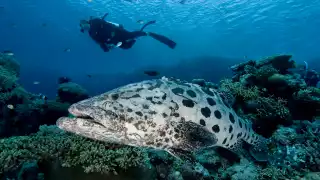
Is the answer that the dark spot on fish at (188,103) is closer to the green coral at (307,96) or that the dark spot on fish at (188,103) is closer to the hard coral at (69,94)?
the green coral at (307,96)

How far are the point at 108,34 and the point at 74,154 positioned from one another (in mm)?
7129

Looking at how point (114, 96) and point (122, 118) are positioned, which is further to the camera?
point (114, 96)

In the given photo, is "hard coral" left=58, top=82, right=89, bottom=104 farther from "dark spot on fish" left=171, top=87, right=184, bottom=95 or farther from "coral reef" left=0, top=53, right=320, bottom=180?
"dark spot on fish" left=171, top=87, right=184, bottom=95

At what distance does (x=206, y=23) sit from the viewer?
42656mm

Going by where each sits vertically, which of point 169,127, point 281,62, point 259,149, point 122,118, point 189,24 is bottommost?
point 122,118

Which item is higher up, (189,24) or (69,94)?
(189,24)

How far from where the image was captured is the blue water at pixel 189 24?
34625mm

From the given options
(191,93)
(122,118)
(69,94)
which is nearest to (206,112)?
(191,93)

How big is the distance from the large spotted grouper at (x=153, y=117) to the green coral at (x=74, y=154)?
30.0 inches

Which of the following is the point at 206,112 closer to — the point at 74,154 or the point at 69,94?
the point at 74,154

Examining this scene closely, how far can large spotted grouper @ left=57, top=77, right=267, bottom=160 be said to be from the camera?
120 inches

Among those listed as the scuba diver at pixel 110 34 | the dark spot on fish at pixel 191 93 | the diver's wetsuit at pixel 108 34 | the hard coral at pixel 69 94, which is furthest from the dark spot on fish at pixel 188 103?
the hard coral at pixel 69 94

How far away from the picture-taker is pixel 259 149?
209 inches

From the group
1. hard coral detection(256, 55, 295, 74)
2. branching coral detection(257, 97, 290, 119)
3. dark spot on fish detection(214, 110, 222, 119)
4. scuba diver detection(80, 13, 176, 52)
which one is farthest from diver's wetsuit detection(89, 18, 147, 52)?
dark spot on fish detection(214, 110, 222, 119)
